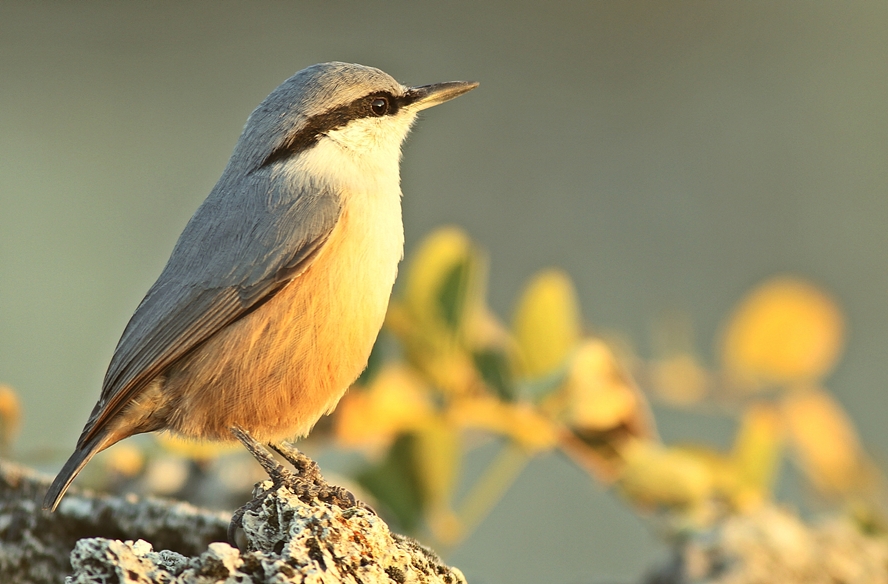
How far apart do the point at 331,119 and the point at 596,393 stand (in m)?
0.71

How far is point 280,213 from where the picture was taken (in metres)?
1.64

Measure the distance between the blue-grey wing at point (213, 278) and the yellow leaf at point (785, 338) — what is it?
1.08m

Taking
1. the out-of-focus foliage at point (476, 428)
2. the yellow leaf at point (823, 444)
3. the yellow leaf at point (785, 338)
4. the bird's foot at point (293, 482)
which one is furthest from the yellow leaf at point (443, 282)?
the yellow leaf at point (823, 444)

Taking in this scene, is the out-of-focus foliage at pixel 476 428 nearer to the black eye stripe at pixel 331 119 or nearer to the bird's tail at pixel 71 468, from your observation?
the bird's tail at pixel 71 468

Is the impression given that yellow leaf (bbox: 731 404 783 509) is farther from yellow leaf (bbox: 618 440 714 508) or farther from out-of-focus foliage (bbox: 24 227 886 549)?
yellow leaf (bbox: 618 440 714 508)

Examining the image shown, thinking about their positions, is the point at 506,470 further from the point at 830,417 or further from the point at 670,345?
the point at 830,417

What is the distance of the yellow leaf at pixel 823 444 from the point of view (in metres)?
2.11

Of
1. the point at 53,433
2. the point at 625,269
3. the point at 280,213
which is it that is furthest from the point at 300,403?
the point at 625,269

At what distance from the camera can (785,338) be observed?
2203 millimetres

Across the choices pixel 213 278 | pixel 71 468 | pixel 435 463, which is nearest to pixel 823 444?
pixel 435 463

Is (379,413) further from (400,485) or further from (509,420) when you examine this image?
Result: (509,420)

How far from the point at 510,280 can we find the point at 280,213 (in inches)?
143

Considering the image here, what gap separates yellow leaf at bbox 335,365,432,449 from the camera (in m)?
1.82

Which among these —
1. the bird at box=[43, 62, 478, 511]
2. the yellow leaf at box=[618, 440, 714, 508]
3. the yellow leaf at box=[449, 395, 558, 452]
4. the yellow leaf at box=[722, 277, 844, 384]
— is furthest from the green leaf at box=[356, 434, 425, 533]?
the yellow leaf at box=[722, 277, 844, 384]
